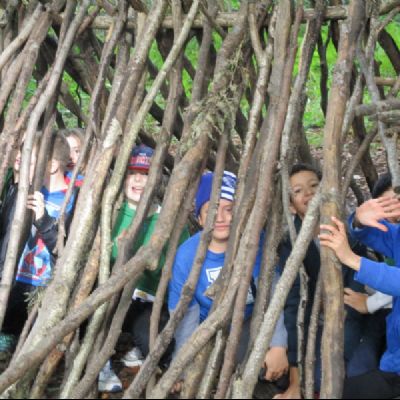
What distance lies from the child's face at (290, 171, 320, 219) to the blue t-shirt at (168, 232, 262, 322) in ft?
1.28

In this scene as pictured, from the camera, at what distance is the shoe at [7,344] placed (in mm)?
3783

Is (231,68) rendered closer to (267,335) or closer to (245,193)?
(245,193)

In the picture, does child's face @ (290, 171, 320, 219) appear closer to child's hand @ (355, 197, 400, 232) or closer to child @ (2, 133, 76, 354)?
child's hand @ (355, 197, 400, 232)

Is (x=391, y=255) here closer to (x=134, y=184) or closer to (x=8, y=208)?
(x=134, y=184)

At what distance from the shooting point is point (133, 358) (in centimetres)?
380

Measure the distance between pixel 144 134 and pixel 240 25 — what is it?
1319 mm

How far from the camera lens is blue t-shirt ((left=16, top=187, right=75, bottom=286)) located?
3982mm

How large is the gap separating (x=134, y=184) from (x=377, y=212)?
4.63ft

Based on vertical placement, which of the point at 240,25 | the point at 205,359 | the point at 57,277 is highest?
the point at 240,25

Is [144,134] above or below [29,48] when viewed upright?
below

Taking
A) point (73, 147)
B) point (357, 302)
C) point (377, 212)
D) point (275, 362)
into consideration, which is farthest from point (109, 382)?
point (73, 147)

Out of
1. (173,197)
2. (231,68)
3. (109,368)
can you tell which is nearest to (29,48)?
(231,68)

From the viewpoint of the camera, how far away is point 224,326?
2691mm

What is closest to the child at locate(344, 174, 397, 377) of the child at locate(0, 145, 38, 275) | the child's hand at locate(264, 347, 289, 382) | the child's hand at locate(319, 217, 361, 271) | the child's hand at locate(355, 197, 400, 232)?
the child's hand at locate(264, 347, 289, 382)
